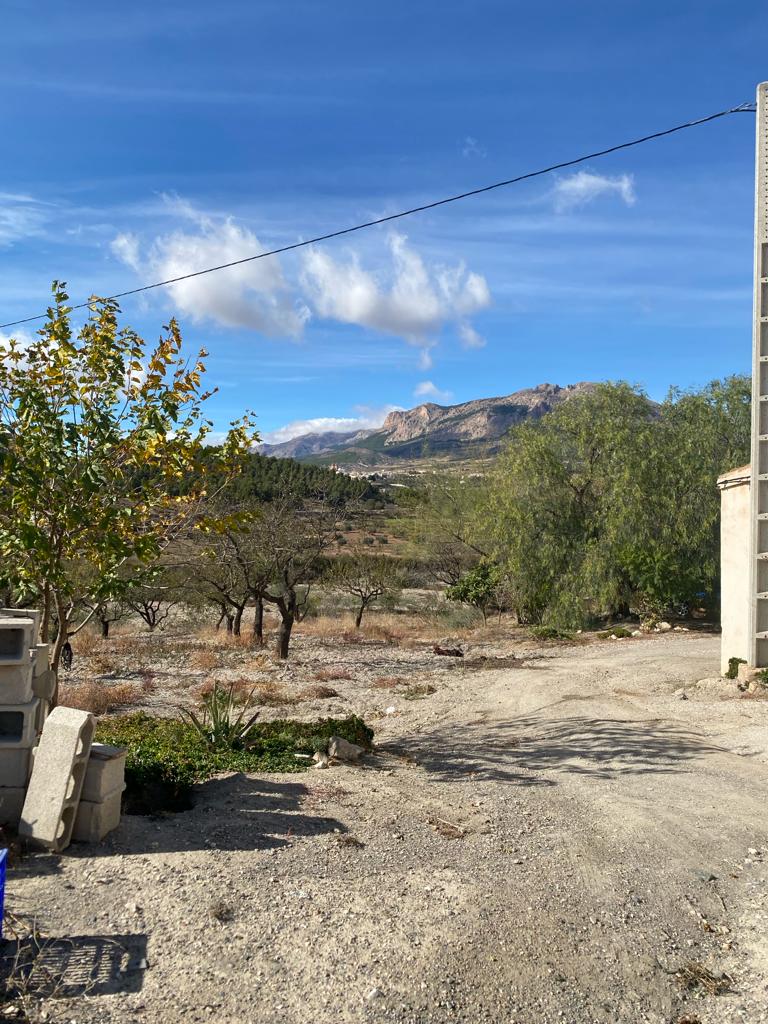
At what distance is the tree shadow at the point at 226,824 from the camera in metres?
6.11

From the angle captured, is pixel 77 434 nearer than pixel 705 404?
Yes

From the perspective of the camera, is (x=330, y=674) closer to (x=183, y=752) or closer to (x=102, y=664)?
(x=102, y=664)

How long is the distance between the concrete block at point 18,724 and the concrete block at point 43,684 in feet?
1.00

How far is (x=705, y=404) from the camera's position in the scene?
27.2 meters

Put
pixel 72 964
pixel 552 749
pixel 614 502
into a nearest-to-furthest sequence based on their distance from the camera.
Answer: pixel 72 964
pixel 552 749
pixel 614 502

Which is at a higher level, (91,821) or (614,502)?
(614,502)

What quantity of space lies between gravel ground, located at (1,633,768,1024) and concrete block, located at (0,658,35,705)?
1.21m

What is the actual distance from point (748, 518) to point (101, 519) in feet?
36.7

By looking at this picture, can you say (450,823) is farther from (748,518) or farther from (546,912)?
(748,518)

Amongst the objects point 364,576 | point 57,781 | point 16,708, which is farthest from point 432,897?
point 364,576

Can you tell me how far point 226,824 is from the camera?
22.0 ft

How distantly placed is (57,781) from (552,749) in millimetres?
6507

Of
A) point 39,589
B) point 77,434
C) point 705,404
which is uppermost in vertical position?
point 705,404

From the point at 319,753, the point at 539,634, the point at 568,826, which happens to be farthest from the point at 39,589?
the point at 539,634
